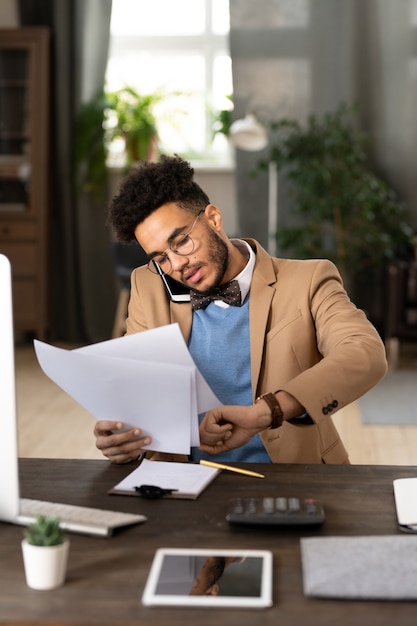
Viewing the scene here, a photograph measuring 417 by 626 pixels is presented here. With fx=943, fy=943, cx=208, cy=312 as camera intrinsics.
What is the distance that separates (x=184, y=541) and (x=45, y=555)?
0.79 ft

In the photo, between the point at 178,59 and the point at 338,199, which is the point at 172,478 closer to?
the point at 338,199

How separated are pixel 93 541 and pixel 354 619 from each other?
42 cm

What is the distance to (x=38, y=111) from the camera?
263 inches

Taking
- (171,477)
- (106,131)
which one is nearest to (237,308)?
(171,477)

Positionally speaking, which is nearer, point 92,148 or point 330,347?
point 330,347

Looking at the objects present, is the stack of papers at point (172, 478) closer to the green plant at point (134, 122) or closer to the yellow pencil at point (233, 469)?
the yellow pencil at point (233, 469)

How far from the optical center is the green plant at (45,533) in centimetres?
115

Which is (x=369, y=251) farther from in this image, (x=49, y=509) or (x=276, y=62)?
(x=49, y=509)

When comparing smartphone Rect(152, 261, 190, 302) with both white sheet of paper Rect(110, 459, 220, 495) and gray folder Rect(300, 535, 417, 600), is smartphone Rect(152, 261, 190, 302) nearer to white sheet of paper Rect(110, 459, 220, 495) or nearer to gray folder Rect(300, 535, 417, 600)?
white sheet of paper Rect(110, 459, 220, 495)

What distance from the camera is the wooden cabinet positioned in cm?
662

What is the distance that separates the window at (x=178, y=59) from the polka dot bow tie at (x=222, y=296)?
17.1 feet

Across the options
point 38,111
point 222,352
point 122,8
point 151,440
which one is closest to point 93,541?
point 151,440

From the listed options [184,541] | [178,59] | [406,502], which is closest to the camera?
[184,541]

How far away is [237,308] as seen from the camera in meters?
2.08
